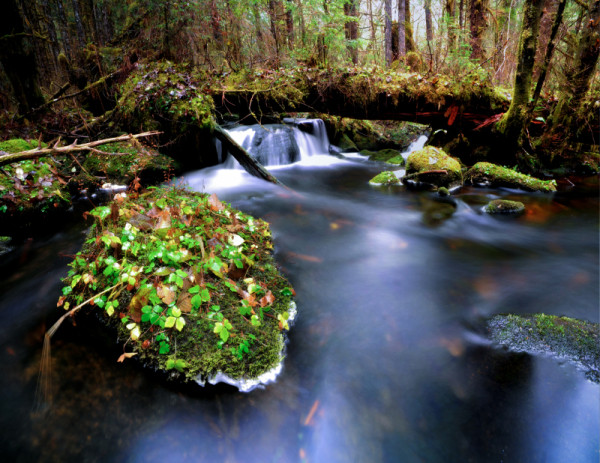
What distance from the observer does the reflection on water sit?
2.23 m

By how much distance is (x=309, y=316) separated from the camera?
3494 millimetres

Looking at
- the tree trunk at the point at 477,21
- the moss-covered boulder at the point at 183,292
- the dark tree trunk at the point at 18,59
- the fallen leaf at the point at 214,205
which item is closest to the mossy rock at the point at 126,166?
the dark tree trunk at the point at 18,59

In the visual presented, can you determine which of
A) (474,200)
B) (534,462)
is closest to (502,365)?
(534,462)

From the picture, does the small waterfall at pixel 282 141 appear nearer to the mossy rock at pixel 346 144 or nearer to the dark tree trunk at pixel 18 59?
the mossy rock at pixel 346 144

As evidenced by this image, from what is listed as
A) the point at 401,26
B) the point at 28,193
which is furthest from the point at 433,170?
the point at 401,26

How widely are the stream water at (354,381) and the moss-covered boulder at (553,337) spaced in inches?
5.4

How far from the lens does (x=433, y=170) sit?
7969 millimetres

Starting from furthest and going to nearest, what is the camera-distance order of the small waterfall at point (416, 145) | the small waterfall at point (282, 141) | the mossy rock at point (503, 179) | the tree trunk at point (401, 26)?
1. the tree trunk at point (401, 26)
2. the small waterfall at point (416, 145)
3. the small waterfall at point (282, 141)
4. the mossy rock at point (503, 179)

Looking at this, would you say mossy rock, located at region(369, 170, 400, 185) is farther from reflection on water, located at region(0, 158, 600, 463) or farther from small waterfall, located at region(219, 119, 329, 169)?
reflection on water, located at region(0, 158, 600, 463)

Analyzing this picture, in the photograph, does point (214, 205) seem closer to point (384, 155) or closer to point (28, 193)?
point (28, 193)

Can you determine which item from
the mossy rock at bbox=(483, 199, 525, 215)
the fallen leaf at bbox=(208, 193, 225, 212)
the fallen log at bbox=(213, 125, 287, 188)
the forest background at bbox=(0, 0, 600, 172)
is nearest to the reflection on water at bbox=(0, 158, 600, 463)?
the fallen leaf at bbox=(208, 193, 225, 212)

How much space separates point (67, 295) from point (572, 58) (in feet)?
39.0

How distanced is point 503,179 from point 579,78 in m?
3.18

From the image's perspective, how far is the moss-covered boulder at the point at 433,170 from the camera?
7.90 meters
